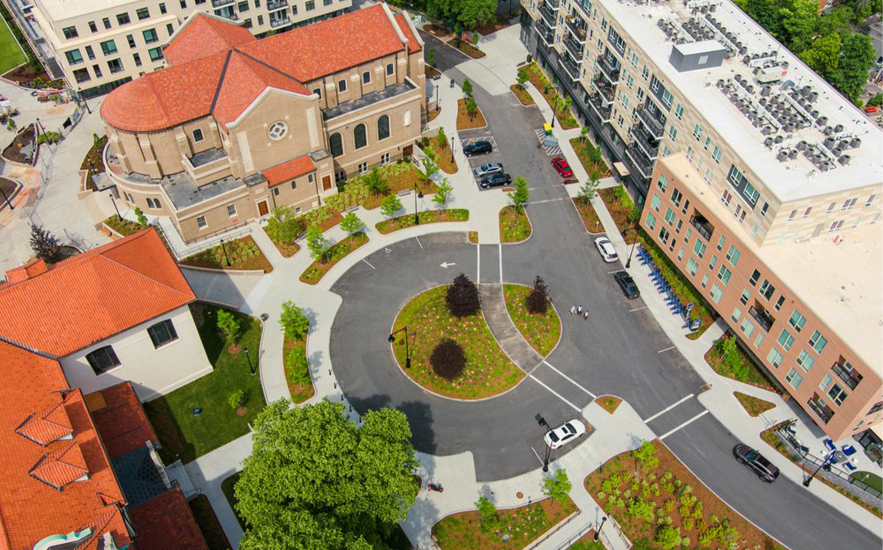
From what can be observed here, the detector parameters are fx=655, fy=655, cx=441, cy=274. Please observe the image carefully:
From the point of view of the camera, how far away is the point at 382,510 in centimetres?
4600

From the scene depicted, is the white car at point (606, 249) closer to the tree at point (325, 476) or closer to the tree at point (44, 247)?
the tree at point (325, 476)

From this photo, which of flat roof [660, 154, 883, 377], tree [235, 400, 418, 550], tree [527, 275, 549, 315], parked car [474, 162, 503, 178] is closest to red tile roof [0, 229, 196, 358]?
tree [235, 400, 418, 550]

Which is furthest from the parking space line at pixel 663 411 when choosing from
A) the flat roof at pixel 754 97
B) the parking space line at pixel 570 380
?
the flat roof at pixel 754 97

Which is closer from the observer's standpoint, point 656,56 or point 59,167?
point 656,56

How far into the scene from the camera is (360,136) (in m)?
82.9

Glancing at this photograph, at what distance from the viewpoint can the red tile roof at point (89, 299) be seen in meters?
53.2

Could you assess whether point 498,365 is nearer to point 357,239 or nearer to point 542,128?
point 357,239

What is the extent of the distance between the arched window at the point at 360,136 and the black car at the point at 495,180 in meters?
15.8

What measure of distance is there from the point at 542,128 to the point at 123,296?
196 feet

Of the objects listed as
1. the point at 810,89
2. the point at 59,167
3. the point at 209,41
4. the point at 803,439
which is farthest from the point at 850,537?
the point at 59,167

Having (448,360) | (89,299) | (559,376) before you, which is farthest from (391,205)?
(89,299)

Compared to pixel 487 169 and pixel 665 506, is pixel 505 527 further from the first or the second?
pixel 487 169

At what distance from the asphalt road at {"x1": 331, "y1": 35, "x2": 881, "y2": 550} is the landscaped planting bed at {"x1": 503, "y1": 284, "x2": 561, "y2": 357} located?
1.02m

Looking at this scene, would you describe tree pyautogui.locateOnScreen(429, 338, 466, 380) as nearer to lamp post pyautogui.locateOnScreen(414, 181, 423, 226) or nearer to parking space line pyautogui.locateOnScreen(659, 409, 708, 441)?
parking space line pyautogui.locateOnScreen(659, 409, 708, 441)
